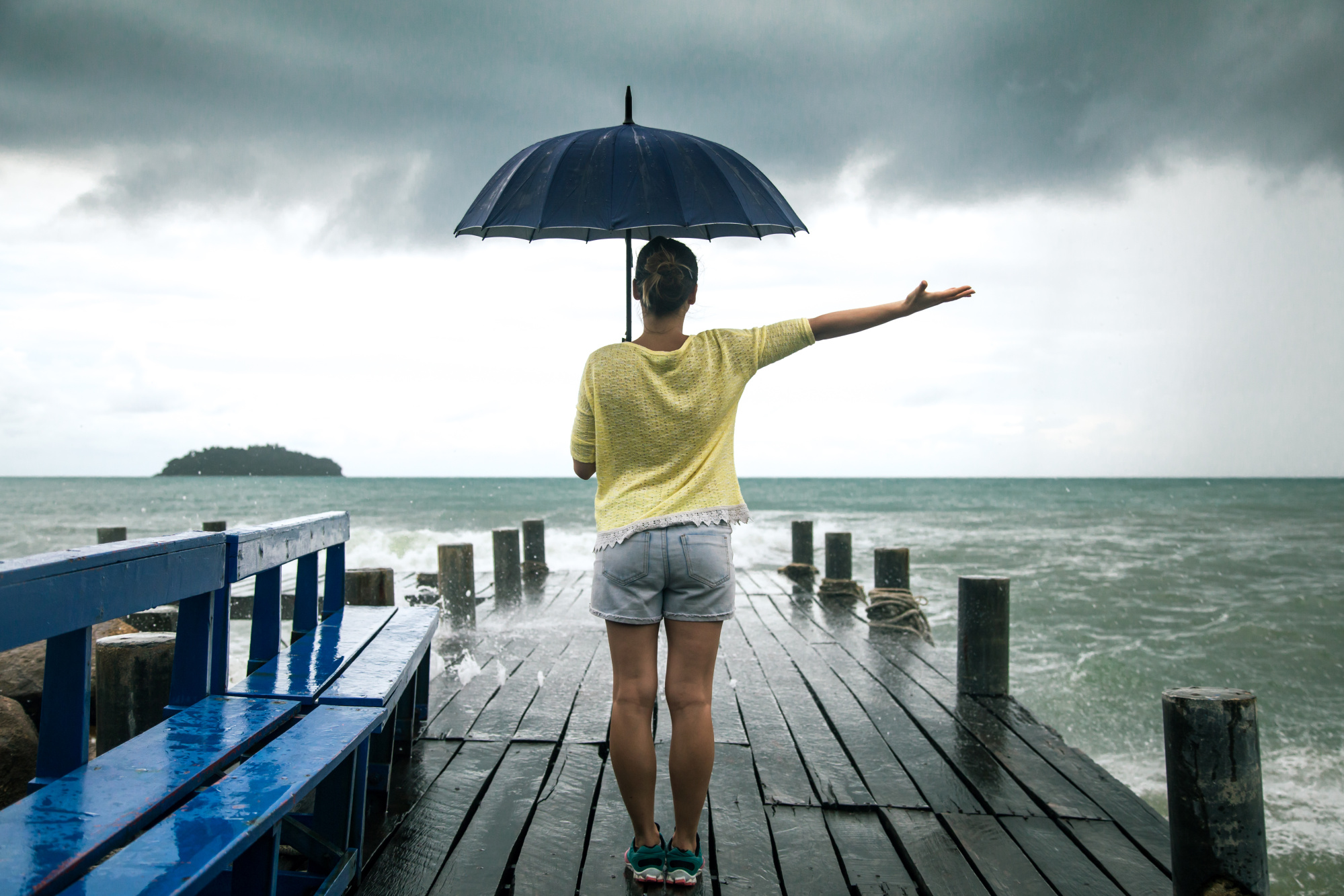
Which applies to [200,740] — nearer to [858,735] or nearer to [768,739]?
[768,739]

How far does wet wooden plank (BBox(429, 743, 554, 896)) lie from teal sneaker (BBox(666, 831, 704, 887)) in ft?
1.53

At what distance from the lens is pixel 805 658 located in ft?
16.5

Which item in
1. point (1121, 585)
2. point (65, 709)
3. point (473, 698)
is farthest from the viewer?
point (1121, 585)

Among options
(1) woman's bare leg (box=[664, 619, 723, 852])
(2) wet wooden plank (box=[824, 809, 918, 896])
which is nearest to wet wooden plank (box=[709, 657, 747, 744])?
(2) wet wooden plank (box=[824, 809, 918, 896])

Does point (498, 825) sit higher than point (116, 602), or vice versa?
point (116, 602)

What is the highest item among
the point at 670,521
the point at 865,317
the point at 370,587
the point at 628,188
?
the point at 628,188

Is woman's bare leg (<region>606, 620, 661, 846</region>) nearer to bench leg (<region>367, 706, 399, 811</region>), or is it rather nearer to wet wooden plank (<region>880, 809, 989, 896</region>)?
wet wooden plank (<region>880, 809, 989, 896</region>)

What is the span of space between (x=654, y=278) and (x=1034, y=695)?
249 inches

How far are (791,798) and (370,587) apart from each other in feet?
8.86

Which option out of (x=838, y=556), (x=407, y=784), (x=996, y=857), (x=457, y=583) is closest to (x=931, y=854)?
(x=996, y=857)

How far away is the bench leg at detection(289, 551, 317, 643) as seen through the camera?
122 inches

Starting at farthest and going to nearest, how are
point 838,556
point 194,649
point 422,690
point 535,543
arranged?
point 535,543 → point 838,556 → point 422,690 → point 194,649

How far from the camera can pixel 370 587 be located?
14.7ft

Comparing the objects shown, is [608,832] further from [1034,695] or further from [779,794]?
[1034,695]
